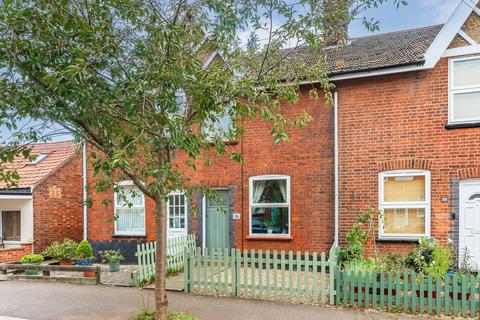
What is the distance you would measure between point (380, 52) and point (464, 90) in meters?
2.69

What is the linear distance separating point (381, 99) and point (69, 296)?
9326 mm

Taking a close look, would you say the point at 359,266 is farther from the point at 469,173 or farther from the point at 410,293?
the point at 469,173

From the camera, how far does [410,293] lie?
675 cm

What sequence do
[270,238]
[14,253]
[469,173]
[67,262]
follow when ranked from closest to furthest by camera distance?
[469,173] < [270,238] < [67,262] < [14,253]

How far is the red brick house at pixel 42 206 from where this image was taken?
544 inches

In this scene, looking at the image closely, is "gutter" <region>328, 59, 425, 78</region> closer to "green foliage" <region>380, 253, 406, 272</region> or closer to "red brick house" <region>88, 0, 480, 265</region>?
"red brick house" <region>88, 0, 480, 265</region>

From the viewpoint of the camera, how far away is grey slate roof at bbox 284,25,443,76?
9.33 meters

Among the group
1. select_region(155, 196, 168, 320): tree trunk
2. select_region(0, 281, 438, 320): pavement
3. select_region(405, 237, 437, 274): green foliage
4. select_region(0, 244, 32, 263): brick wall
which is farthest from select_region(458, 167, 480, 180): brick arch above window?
select_region(0, 244, 32, 263): brick wall

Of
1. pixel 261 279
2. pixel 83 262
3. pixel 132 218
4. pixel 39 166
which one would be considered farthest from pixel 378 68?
pixel 39 166

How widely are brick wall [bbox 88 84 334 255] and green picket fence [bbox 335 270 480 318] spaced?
3.04 m

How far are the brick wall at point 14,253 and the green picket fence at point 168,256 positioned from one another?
621 cm

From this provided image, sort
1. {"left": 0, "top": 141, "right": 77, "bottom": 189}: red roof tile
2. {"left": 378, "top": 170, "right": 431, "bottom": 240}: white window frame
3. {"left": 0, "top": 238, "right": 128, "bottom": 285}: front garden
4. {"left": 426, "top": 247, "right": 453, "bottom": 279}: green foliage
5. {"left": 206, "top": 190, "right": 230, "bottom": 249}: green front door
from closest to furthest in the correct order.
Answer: {"left": 426, "top": 247, "right": 453, "bottom": 279}: green foliage
{"left": 378, "top": 170, "right": 431, "bottom": 240}: white window frame
{"left": 0, "top": 238, "right": 128, "bottom": 285}: front garden
{"left": 206, "top": 190, "right": 230, "bottom": 249}: green front door
{"left": 0, "top": 141, "right": 77, "bottom": 189}: red roof tile

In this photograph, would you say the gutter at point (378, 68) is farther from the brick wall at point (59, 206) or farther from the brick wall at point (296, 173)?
the brick wall at point (59, 206)

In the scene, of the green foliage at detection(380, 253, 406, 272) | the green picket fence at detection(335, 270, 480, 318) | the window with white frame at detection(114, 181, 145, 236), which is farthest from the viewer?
the window with white frame at detection(114, 181, 145, 236)
